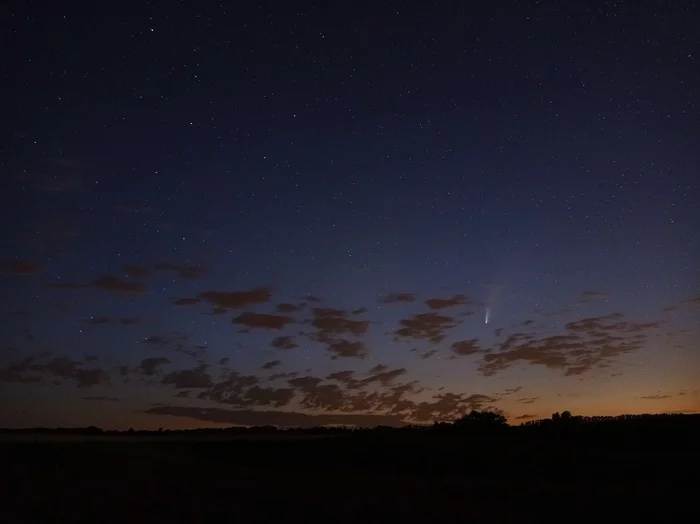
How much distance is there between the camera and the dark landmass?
26.0 metres

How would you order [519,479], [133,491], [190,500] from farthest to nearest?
[519,479], [133,491], [190,500]

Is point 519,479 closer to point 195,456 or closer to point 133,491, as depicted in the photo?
point 133,491

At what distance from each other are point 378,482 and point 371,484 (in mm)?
1065

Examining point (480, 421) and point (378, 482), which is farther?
point (480, 421)

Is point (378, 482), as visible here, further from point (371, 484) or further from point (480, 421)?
point (480, 421)

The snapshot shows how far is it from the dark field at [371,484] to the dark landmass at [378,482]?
0.07 m

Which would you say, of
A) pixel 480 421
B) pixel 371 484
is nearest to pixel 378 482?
pixel 371 484

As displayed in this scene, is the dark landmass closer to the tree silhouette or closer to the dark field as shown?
the dark field

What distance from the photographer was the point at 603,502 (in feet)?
91.5

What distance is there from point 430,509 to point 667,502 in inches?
388

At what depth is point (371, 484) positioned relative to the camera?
34406 mm

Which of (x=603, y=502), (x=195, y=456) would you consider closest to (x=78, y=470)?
(x=195, y=456)

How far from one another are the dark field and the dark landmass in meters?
0.07

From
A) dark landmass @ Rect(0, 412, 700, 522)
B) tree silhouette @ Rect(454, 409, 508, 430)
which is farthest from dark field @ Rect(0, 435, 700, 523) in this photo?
tree silhouette @ Rect(454, 409, 508, 430)
